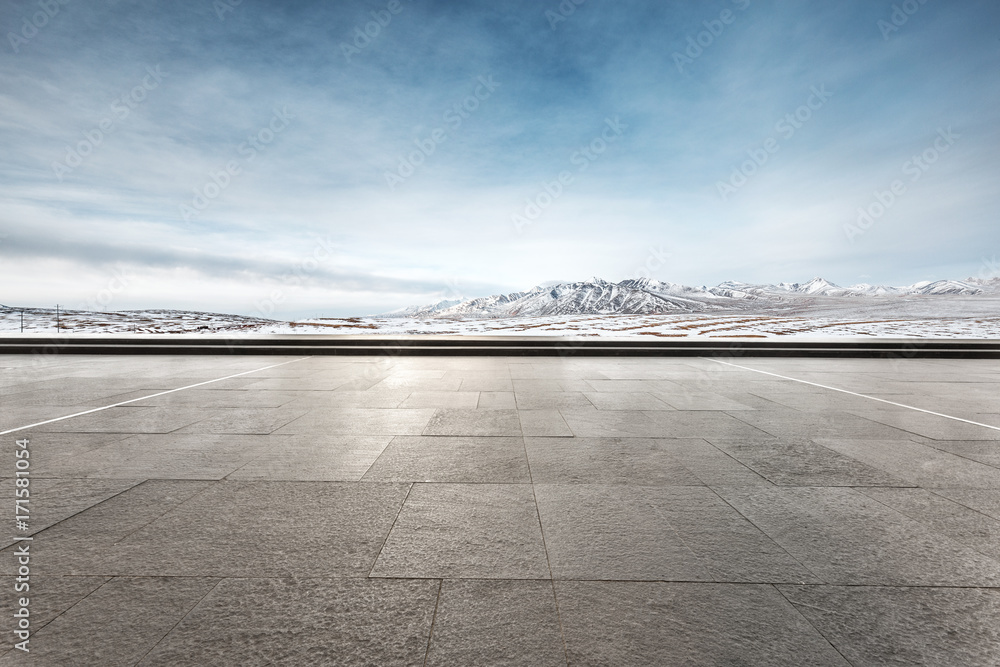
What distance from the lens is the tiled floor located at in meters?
2.05

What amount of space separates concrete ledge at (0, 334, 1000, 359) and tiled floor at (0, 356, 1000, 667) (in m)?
8.64

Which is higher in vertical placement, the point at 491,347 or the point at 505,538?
the point at 491,347

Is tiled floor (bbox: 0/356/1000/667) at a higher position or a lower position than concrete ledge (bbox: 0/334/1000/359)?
lower

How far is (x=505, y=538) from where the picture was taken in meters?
2.95

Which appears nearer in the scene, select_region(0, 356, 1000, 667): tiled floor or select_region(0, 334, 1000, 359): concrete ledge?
select_region(0, 356, 1000, 667): tiled floor

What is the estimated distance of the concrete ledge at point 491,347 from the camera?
48.8 feet

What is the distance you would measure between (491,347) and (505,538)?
41.9 feet

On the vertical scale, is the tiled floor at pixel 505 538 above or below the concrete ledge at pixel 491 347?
below

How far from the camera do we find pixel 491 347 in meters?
15.7

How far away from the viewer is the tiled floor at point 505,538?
205cm

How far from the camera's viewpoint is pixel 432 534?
2990 mm

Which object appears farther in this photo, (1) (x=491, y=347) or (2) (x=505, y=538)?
(1) (x=491, y=347)

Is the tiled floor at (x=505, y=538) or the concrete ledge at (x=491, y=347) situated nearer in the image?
the tiled floor at (x=505, y=538)

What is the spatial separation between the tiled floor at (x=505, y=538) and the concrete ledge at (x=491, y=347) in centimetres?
864
